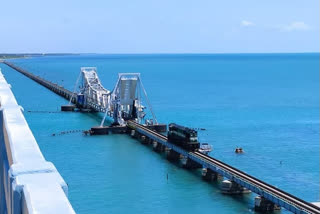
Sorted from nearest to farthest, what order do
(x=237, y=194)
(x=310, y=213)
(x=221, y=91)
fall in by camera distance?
(x=310, y=213) < (x=237, y=194) < (x=221, y=91)

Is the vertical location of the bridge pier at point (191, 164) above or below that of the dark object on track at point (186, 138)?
below

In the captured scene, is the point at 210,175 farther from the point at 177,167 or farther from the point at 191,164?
the point at 177,167

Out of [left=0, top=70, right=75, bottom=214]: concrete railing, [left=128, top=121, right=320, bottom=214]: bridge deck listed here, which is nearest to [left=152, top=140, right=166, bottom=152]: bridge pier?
[left=128, top=121, right=320, bottom=214]: bridge deck

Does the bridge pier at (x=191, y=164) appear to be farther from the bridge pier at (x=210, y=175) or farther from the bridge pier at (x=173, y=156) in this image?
the bridge pier at (x=210, y=175)

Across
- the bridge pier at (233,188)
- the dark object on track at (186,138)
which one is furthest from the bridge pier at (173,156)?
the bridge pier at (233,188)

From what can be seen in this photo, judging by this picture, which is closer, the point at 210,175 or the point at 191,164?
the point at 210,175

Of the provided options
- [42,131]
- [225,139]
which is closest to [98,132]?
[42,131]

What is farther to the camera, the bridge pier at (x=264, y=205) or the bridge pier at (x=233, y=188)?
the bridge pier at (x=233, y=188)

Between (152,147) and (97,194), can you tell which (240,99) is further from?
(97,194)

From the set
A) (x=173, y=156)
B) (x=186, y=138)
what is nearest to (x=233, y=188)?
(x=186, y=138)
